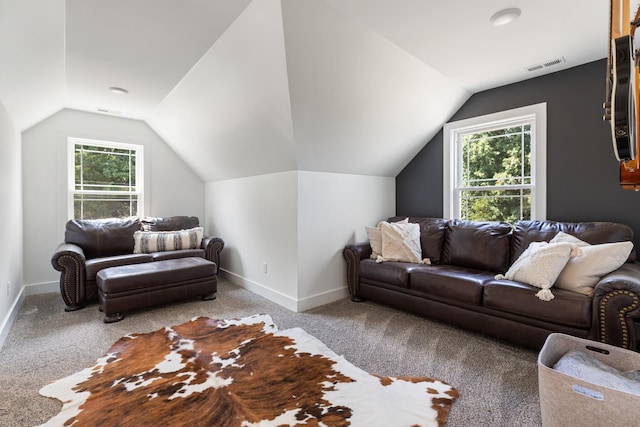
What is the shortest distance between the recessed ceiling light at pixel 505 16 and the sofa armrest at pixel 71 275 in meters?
4.30

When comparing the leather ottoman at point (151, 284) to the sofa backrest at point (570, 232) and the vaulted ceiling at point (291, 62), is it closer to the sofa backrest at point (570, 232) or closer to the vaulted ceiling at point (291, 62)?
the vaulted ceiling at point (291, 62)

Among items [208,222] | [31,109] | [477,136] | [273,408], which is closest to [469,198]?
[477,136]

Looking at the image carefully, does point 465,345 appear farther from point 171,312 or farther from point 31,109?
point 31,109

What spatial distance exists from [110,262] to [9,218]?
949 millimetres

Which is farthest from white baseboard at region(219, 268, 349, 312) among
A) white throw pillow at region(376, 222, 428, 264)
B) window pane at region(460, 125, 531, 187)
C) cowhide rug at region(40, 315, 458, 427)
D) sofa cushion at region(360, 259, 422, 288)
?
window pane at region(460, 125, 531, 187)

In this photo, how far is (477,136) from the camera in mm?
3699

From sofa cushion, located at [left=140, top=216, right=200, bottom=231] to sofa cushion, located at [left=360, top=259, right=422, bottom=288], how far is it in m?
2.71

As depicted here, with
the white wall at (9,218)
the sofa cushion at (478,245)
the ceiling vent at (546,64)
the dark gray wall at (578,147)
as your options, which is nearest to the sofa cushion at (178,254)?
the white wall at (9,218)

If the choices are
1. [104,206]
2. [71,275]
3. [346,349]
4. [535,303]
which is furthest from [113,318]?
[535,303]

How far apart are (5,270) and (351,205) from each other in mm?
3406

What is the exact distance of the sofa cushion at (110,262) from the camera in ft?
10.8

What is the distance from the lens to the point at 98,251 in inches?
148

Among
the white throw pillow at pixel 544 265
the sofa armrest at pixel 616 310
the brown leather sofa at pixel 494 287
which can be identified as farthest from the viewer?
the white throw pillow at pixel 544 265

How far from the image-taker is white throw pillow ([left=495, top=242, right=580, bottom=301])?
2.27 metres
